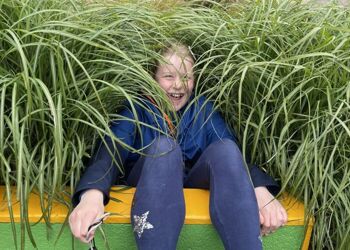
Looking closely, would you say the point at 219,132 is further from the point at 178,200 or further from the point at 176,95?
the point at 178,200

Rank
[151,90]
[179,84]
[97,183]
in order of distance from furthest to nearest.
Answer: [179,84]
[151,90]
[97,183]

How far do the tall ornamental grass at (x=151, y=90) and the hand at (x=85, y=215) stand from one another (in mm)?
82

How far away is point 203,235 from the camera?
5.49 ft

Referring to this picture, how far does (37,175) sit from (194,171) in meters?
0.52

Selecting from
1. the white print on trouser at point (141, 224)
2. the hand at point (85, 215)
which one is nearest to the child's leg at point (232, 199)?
the white print on trouser at point (141, 224)

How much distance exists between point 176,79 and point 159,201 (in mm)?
490

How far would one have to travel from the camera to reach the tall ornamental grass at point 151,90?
1.55 meters

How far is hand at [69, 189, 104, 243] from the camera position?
4.87 ft

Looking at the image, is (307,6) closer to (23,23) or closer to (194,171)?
(194,171)

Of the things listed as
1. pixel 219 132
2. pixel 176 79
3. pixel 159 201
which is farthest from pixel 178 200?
pixel 176 79

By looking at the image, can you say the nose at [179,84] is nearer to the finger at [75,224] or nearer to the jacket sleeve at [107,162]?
the jacket sleeve at [107,162]

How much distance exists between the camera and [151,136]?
1.81m

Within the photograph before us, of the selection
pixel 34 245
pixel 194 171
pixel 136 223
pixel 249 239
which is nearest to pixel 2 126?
pixel 34 245

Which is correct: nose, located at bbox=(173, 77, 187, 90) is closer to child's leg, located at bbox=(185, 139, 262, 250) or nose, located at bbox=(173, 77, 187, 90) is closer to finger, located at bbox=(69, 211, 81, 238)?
child's leg, located at bbox=(185, 139, 262, 250)
